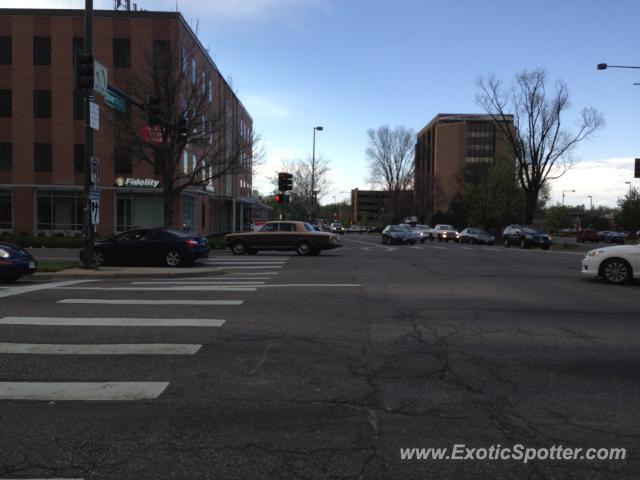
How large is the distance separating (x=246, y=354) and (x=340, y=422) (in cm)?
232

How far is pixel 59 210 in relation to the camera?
38.0m

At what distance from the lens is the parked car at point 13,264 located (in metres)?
12.8

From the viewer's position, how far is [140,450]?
372 centimetres

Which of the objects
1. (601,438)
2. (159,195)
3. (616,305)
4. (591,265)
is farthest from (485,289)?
(159,195)

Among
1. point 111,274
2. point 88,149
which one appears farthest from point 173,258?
point 88,149

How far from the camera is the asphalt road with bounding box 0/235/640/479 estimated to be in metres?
3.59

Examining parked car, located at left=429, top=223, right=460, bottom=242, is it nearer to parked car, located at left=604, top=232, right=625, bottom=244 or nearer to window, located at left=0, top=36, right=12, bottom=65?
parked car, located at left=604, top=232, right=625, bottom=244

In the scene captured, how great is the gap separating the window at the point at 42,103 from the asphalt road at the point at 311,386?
105 feet

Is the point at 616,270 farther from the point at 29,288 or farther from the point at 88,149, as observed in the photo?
the point at 88,149

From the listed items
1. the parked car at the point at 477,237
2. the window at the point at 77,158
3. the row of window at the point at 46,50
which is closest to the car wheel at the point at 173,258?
the window at the point at 77,158

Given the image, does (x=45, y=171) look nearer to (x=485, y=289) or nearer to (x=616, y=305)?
(x=485, y=289)

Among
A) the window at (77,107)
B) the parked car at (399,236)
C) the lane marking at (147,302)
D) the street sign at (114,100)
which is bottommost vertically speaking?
the lane marking at (147,302)

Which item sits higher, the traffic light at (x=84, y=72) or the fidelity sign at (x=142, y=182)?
the traffic light at (x=84, y=72)

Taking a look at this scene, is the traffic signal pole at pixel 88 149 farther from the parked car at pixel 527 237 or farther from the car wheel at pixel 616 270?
the parked car at pixel 527 237
